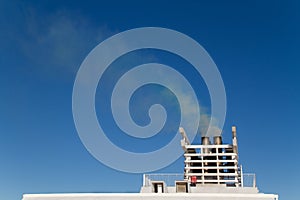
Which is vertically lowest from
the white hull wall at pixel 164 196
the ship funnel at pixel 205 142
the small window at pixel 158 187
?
the white hull wall at pixel 164 196

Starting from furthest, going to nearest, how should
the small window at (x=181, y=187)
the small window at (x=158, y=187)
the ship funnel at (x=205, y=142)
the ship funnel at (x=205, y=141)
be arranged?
the ship funnel at (x=205, y=141) → the ship funnel at (x=205, y=142) → the small window at (x=181, y=187) → the small window at (x=158, y=187)

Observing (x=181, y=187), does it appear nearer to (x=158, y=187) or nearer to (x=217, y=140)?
(x=158, y=187)

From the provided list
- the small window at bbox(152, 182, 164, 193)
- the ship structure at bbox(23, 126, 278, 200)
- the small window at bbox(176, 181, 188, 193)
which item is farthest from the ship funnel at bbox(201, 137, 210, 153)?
the small window at bbox(152, 182, 164, 193)

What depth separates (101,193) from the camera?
79.8ft

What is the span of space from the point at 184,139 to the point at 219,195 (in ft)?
49.7

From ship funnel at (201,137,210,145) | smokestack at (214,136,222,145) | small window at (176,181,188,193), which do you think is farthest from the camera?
ship funnel at (201,137,210,145)

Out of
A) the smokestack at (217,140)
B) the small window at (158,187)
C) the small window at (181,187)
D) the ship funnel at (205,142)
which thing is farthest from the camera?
the smokestack at (217,140)

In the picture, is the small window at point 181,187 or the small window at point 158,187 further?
the small window at point 181,187

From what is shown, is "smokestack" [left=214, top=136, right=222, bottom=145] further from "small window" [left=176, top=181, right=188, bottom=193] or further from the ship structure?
"small window" [left=176, top=181, right=188, bottom=193]

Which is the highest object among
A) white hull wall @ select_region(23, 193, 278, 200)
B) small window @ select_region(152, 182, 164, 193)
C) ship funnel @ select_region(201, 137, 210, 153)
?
ship funnel @ select_region(201, 137, 210, 153)

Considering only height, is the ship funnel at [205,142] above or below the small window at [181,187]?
above

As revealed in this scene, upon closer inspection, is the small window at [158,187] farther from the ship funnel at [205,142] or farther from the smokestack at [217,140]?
the smokestack at [217,140]

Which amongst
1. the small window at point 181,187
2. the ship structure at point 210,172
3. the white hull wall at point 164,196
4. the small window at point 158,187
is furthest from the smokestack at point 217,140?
the white hull wall at point 164,196

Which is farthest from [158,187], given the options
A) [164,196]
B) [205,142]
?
[205,142]
